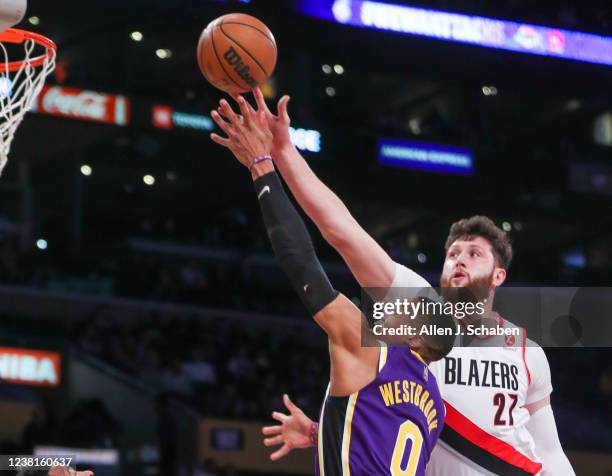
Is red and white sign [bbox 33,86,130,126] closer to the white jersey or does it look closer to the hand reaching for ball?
the white jersey

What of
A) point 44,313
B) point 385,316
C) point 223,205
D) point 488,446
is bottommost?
point 488,446

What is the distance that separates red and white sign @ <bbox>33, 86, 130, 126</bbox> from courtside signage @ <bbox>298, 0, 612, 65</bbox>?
3.47m

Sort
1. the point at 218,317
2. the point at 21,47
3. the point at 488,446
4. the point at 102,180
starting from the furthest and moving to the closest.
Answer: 1. the point at 102,180
2. the point at 218,317
3. the point at 21,47
4. the point at 488,446

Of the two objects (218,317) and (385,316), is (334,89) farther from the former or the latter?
(385,316)

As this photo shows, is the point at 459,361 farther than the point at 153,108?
No

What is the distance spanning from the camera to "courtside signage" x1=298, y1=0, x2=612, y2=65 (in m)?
20.0

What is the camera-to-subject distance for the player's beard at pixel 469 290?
4.66m

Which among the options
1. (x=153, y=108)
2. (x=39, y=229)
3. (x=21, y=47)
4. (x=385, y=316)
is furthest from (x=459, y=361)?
(x=39, y=229)

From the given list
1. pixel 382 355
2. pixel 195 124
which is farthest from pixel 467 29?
pixel 382 355

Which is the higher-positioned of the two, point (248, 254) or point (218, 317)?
point (248, 254)

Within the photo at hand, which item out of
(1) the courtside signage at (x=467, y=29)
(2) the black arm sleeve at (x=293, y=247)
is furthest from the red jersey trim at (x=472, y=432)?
(1) the courtside signage at (x=467, y=29)

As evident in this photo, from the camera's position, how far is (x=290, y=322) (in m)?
22.1

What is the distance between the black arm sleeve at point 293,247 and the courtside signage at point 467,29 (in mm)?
16214

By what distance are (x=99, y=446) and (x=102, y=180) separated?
1283 centimetres
